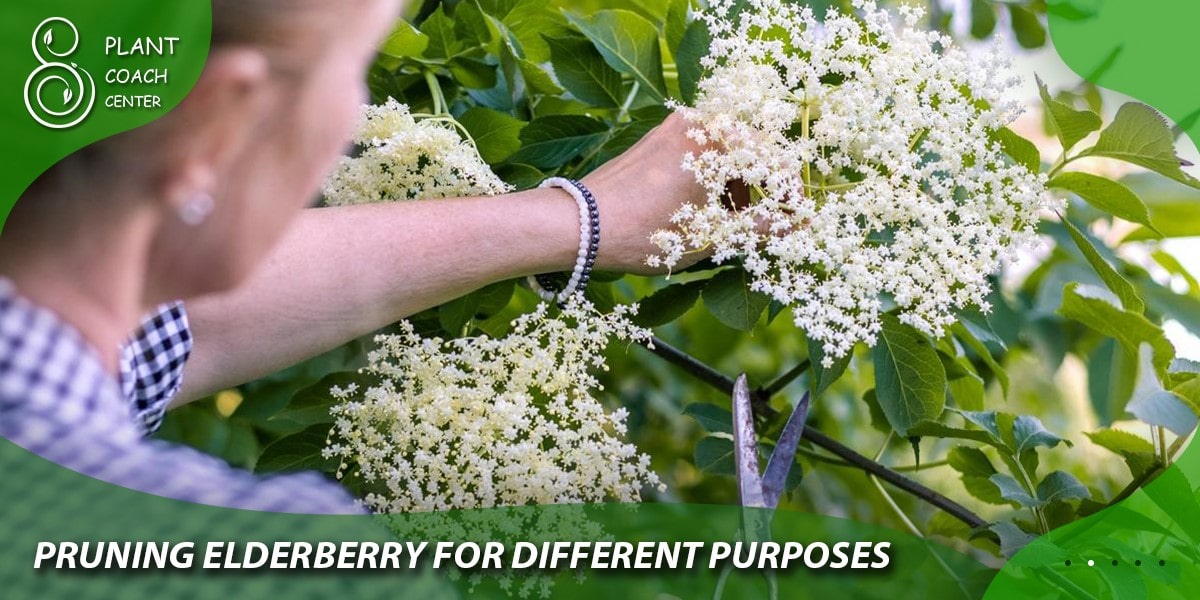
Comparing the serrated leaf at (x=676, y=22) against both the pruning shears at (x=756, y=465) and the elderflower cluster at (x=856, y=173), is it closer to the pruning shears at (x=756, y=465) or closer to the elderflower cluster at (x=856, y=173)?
the elderflower cluster at (x=856, y=173)

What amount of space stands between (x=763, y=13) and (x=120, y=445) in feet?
1.63

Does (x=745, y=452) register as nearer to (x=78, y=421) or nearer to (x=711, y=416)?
(x=711, y=416)

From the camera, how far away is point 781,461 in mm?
715

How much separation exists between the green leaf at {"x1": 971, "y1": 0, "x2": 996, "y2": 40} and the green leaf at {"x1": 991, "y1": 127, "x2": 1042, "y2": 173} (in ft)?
2.00

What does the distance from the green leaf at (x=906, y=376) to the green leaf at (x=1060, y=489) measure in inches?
4.0

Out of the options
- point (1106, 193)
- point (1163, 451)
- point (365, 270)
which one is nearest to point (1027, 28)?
point (1106, 193)

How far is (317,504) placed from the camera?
1.91 ft

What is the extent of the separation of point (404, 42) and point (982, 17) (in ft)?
2.56

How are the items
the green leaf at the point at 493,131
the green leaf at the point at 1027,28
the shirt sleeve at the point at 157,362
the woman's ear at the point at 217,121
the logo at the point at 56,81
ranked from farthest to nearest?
the green leaf at the point at 1027,28, the green leaf at the point at 493,131, the shirt sleeve at the point at 157,362, the logo at the point at 56,81, the woman's ear at the point at 217,121

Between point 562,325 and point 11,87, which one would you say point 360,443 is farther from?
point 11,87

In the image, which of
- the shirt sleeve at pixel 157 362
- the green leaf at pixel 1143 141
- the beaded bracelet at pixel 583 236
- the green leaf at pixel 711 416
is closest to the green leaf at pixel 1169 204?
the green leaf at pixel 1143 141

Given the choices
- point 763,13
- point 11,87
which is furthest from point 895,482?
point 11,87

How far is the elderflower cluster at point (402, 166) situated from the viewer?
786mm

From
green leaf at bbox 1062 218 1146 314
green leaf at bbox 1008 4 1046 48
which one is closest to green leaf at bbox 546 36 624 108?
green leaf at bbox 1062 218 1146 314
